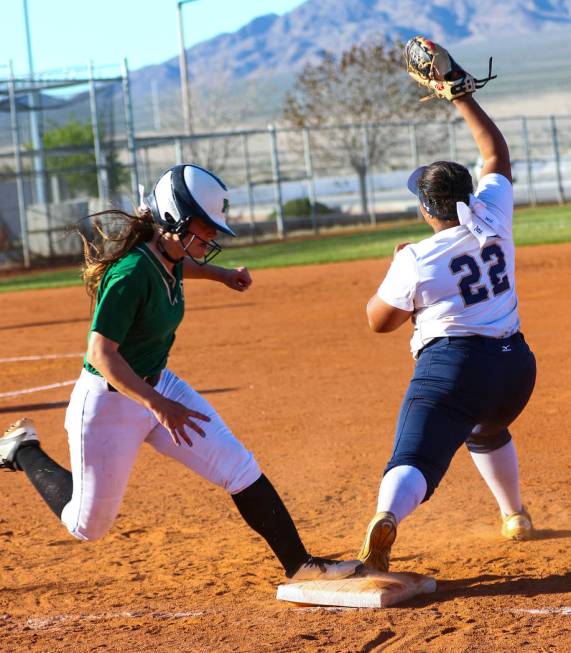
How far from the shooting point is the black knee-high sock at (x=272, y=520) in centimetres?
497

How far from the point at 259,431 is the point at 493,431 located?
10.4 feet

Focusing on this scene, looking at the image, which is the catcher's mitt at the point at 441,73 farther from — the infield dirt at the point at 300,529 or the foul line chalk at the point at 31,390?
the foul line chalk at the point at 31,390

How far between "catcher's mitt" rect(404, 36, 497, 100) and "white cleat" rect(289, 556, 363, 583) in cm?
226

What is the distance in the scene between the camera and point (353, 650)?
4250 millimetres

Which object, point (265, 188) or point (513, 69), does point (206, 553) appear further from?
point (513, 69)

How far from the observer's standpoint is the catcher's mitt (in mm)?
5441

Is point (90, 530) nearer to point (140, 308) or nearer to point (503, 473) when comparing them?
point (140, 308)

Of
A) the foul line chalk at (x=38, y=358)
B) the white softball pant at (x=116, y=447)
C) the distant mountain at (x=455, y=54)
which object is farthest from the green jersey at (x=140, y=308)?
the distant mountain at (x=455, y=54)

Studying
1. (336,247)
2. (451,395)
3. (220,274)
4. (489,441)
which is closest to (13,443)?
(220,274)

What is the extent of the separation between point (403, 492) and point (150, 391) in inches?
44.5

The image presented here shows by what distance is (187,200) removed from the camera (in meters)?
4.56

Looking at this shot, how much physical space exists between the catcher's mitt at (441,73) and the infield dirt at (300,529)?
2267 millimetres

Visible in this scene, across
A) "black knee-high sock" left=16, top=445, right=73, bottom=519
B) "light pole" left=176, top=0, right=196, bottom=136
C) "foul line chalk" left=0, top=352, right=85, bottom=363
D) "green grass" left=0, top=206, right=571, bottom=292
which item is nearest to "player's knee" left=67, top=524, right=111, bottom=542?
"black knee-high sock" left=16, top=445, right=73, bottom=519

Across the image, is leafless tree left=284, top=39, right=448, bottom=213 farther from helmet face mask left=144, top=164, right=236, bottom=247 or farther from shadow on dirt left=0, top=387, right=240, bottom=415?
helmet face mask left=144, top=164, right=236, bottom=247
